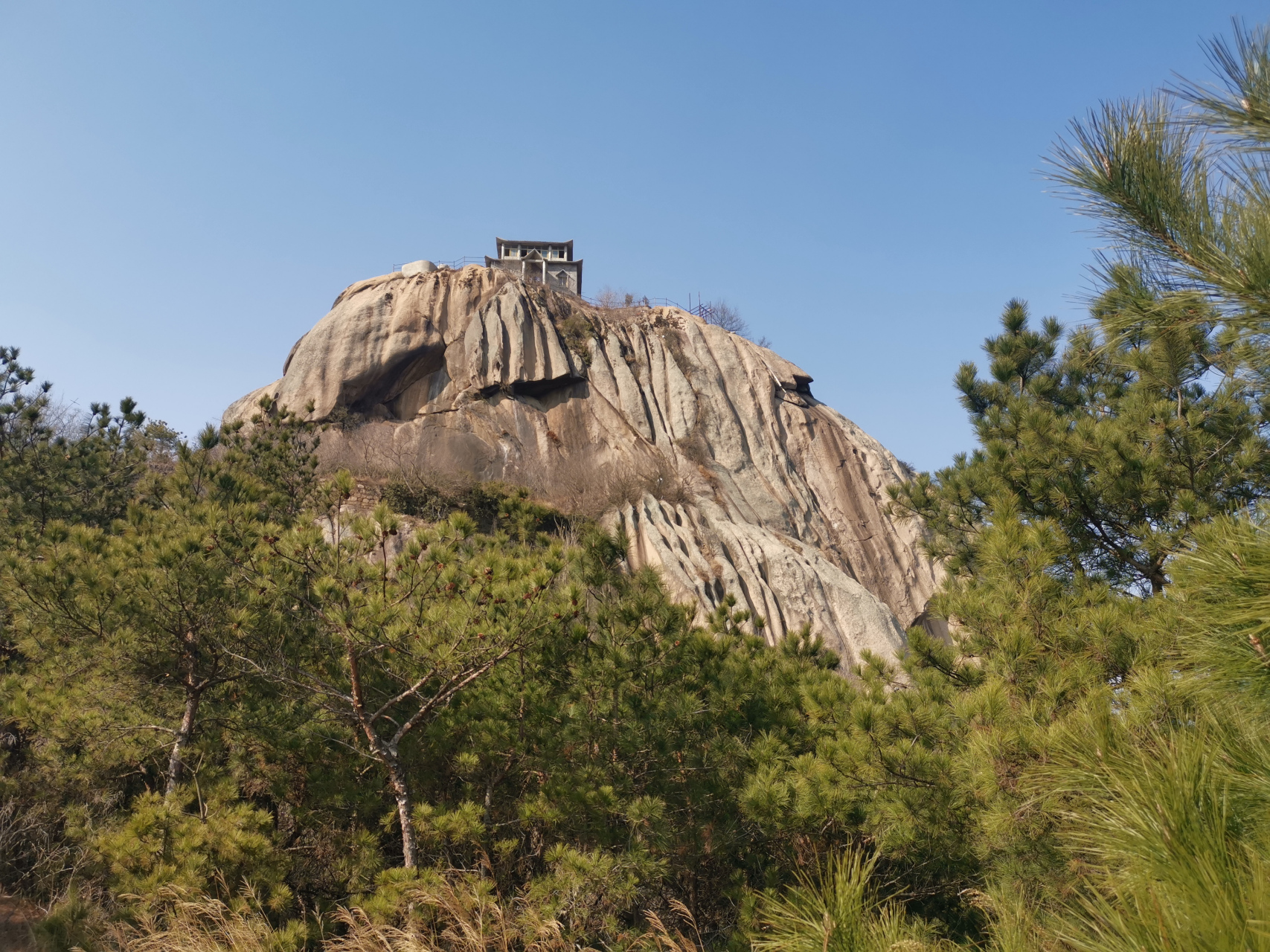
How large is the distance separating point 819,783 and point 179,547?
16.3ft

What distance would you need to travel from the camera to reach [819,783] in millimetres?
5602

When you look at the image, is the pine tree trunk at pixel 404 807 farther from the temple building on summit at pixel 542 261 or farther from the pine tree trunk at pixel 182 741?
the temple building on summit at pixel 542 261

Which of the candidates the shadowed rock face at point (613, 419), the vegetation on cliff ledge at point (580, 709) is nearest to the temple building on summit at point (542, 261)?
the shadowed rock face at point (613, 419)

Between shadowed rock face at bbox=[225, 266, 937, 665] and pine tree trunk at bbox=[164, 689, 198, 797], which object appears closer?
pine tree trunk at bbox=[164, 689, 198, 797]

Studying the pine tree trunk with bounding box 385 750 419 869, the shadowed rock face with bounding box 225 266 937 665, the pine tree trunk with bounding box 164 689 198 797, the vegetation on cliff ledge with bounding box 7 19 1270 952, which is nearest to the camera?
the vegetation on cliff ledge with bounding box 7 19 1270 952

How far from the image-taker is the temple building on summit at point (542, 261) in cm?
3894

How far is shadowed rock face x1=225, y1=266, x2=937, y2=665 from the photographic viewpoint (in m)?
24.6

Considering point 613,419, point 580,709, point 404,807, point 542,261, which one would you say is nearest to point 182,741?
point 404,807

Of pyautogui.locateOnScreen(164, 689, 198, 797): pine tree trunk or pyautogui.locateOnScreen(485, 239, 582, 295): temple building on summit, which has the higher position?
pyautogui.locateOnScreen(485, 239, 582, 295): temple building on summit

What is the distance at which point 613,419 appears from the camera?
2852 cm

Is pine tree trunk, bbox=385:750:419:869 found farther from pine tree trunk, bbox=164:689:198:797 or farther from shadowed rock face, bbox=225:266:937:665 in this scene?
shadowed rock face, bbox=225:266:937:665

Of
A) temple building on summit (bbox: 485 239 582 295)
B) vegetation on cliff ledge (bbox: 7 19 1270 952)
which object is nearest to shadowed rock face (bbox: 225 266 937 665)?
temple building on summit (bbox: 485 239 582 295)

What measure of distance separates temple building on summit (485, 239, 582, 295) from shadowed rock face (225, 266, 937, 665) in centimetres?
770

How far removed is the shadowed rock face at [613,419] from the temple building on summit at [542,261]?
7.70 m
